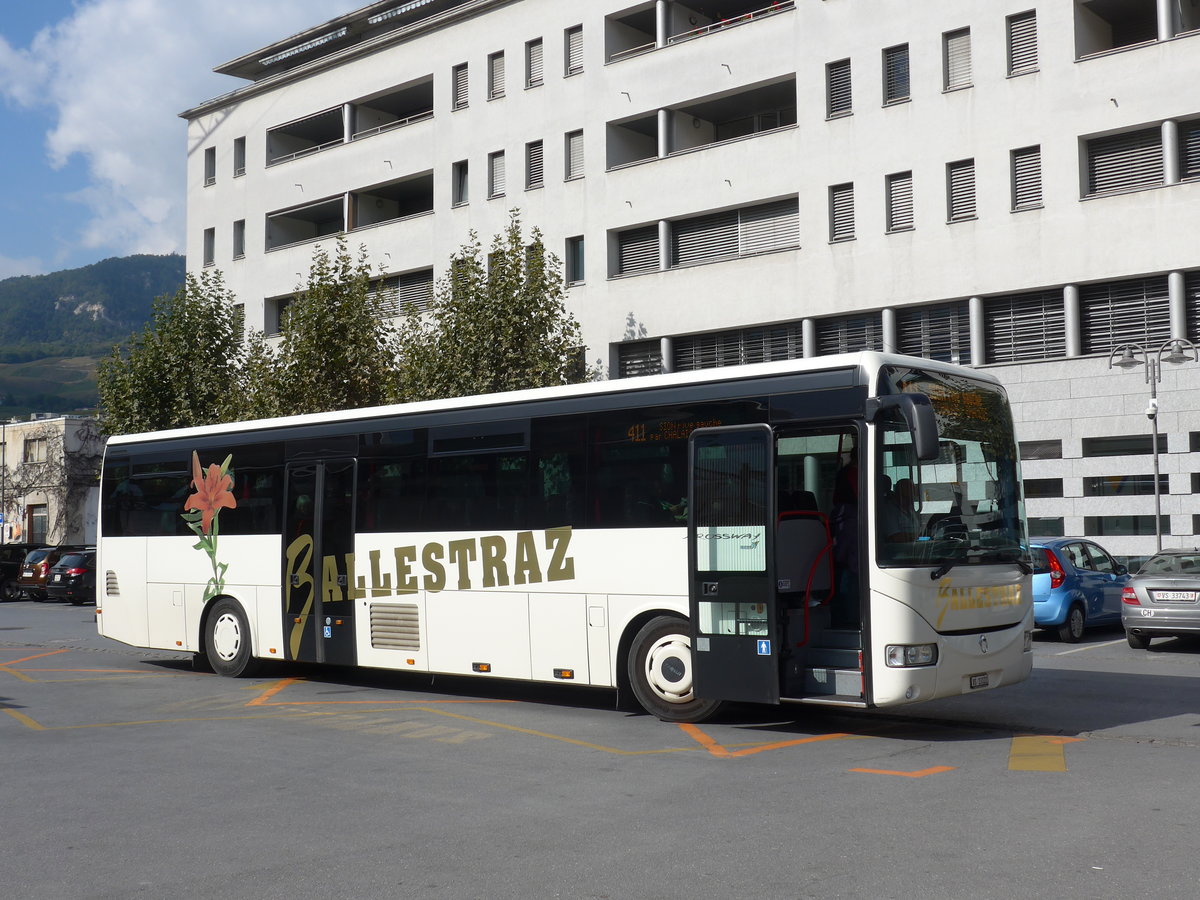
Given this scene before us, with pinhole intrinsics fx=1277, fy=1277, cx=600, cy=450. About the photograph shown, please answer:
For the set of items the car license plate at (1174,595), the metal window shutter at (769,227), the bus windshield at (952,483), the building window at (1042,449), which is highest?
the metal window shutter at (769,227)

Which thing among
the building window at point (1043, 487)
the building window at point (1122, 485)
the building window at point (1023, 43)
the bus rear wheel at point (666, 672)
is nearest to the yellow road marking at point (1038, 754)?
the bus rear wheel at point (666, 672)

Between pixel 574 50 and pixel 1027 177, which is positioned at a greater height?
pixel 574 50

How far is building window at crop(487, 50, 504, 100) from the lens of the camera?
1485 inches

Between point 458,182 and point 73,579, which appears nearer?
point 73,579

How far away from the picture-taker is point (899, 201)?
1160 inches

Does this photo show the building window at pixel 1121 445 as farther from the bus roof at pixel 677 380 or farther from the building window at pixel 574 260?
the bus roof at pixel 677 380

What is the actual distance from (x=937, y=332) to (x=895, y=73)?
20.2ft

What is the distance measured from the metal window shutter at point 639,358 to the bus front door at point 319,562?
63.7ft

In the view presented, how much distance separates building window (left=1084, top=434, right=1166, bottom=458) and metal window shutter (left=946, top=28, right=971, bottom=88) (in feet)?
27.7

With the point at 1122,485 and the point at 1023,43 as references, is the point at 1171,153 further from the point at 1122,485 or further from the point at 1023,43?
the point at 1122,485

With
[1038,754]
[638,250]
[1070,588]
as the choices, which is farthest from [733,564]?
[638,250]

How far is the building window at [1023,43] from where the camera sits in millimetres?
27609

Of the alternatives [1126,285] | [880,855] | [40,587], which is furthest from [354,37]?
[880,855]

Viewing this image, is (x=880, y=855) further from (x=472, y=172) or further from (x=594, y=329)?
(x=472, y=172)
